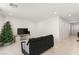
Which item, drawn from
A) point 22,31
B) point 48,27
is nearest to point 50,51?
point 48,27

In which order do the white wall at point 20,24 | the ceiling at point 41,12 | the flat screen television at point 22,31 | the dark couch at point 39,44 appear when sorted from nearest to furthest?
the ceiling at point 41,12 → the white wall at point 20,24 → the flat screen television at point 22,31 → the dark couch at point 39,44

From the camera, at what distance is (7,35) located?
6.73ft

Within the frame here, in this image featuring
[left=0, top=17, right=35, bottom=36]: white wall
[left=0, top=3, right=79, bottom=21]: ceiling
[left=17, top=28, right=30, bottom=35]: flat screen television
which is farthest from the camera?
[left=17, top=28, right=30, bottom=35]: flat screen television

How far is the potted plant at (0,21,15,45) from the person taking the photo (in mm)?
1879

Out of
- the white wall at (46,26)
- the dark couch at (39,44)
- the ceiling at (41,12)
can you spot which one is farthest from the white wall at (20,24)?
the dark couch at (39,44)

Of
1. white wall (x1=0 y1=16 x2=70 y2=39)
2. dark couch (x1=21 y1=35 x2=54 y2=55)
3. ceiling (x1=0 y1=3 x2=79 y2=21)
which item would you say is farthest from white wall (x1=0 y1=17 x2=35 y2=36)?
dark couch (x1=21 y1=35 x2=54 y2=55)

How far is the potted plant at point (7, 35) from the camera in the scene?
6.16 feet

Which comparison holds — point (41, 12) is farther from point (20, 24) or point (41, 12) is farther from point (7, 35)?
point (7, 35)

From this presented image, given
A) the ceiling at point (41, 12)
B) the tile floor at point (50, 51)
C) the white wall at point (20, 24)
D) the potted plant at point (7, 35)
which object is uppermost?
the ceiling at point (41, 12)

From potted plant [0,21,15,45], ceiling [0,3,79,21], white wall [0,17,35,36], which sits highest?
ceiling [0,3,79,21]

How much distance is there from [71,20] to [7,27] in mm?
1659

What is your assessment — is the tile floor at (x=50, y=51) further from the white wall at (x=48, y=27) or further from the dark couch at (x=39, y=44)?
the white wall at (x=48, y=27)

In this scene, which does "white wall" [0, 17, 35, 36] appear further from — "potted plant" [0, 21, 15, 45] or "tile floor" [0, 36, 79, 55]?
"tile floor" [0, 36, 79, 55]

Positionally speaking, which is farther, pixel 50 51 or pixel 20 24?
pixel 50 51
